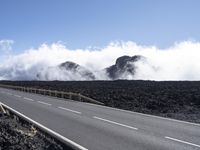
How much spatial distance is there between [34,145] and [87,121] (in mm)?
5856

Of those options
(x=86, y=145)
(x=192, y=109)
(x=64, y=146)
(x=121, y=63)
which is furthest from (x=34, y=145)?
(x=121, y=63)

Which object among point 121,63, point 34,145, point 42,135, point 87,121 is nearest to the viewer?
point 34,145

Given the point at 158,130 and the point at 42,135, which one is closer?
the point at 42,135

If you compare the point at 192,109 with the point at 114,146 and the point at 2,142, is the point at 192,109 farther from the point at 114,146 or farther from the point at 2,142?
the point at 2,142

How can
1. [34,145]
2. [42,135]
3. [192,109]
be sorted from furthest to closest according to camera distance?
[192,109], [42,135], [34,145]

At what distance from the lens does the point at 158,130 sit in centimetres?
1295

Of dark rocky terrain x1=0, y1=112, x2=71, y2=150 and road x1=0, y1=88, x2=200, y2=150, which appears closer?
dark rocky terrain x1=0, y1=112, x2=71, y2=150

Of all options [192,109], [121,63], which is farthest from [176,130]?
[121,63]

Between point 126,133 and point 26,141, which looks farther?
point 126,133

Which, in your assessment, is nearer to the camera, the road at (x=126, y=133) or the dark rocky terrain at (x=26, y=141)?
the dark rocky terrain at (x=26, y=141)

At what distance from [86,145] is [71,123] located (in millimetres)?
4753

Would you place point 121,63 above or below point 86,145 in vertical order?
above

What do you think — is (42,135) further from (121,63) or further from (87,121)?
(121,63)

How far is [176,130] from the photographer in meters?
13.0
